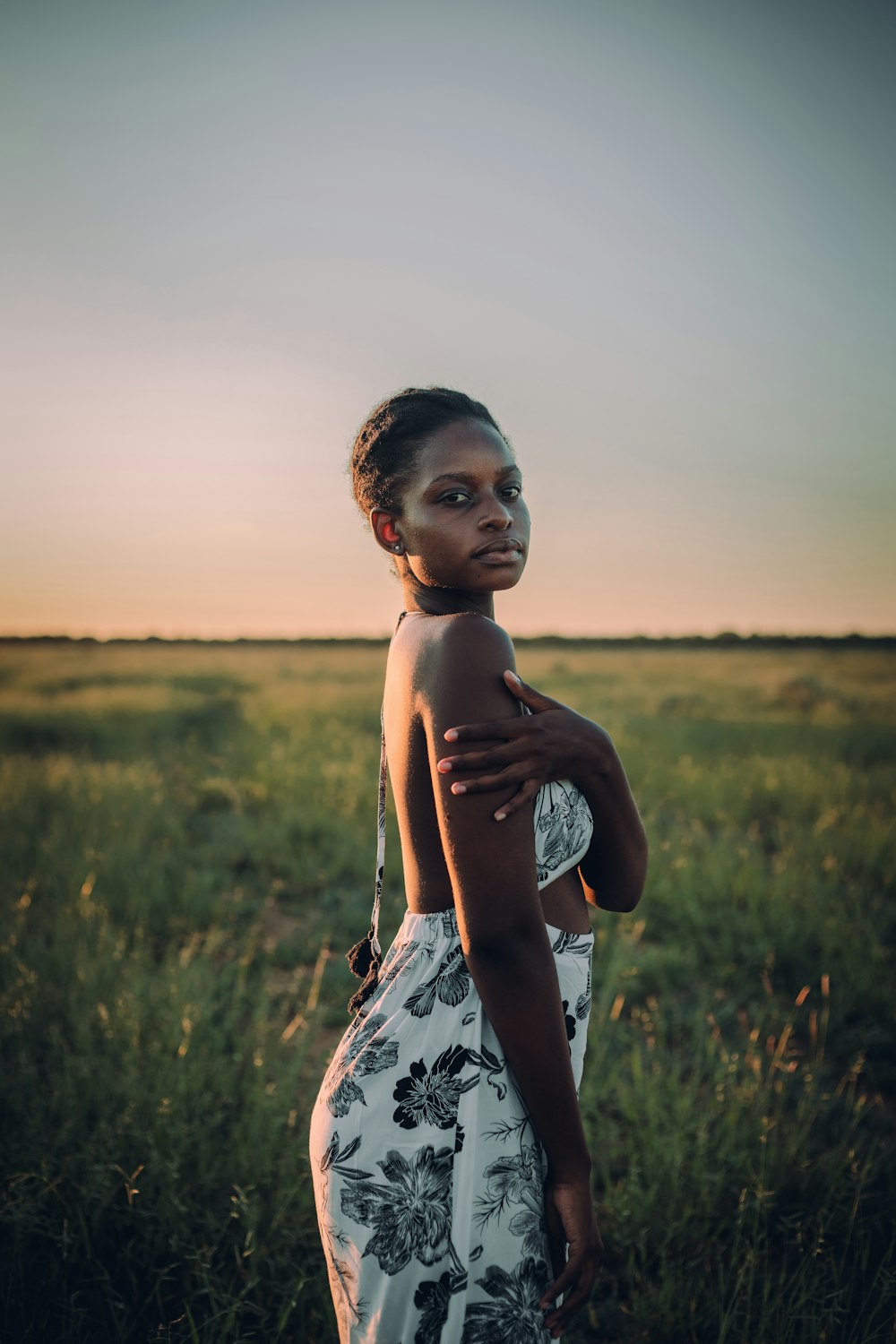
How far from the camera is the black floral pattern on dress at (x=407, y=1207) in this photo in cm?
115

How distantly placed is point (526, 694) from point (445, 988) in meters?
0.50

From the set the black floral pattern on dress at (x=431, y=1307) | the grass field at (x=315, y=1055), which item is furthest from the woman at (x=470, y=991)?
the grass field at (x=315, y=1055)

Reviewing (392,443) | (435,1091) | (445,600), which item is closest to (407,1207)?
(435,1091)

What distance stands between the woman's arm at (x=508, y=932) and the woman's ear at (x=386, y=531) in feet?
0.98

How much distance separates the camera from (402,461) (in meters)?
1.34

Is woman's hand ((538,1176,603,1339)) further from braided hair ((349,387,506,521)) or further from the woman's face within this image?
braided hair ((349,387,506,521))

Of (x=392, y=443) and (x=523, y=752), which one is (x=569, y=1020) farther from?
(x=392, y=443)

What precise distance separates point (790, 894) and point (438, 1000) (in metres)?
4.66

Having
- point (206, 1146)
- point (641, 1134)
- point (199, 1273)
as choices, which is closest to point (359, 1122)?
point (199, 1273)

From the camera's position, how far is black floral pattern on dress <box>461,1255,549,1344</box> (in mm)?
1146

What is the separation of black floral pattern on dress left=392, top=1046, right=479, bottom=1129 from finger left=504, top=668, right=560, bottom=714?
0.55 metres

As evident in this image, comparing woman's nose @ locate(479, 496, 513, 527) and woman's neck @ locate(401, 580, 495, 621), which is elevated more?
woman's nose @ locate(479, 496, 513, 527)

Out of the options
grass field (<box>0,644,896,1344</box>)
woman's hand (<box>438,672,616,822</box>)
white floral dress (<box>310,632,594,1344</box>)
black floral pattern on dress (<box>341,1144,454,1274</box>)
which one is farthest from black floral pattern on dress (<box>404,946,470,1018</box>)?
grass field (<box>0,644,896,1344</box>)

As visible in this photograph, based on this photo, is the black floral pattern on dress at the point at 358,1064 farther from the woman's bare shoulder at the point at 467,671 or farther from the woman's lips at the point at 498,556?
the woman's lips at the point at 498,556
